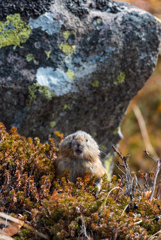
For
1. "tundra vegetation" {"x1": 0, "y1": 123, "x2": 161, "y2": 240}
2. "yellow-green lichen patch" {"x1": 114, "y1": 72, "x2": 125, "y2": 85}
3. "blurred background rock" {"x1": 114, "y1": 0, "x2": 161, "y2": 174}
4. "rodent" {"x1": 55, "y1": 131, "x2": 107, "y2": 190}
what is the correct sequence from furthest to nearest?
"blurred background rock" {"x1": 114, "y1": 0, "x2": 161, "y2": 174}, "yellow-green lichen patch" {"x1": 114, "y1": 72, "x2": 125, "y2": 85}, "rodent" {"x1": 55, "y1": 131, "x2": 107, "y2": 190}, "tundra vegetation" {"x1": 0, "y1": 123, "x2": 161, "y2": 240}

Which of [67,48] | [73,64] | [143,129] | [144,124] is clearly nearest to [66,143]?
[73,64]

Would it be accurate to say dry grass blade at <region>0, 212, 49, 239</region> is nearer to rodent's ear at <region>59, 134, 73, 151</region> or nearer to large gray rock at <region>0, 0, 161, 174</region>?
rodent's ear at <region>59, 134, 73, 151</region>

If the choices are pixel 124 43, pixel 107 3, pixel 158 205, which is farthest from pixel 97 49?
pixel 158 205

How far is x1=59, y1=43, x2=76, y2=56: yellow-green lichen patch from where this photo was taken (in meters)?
4.20

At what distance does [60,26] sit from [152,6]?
4.84 metres

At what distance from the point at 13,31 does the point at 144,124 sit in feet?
20.8

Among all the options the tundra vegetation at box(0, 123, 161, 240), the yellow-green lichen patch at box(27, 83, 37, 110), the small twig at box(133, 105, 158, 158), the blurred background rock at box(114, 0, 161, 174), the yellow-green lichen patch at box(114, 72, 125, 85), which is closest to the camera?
the tundra vegetation at box(0, 123, 161, 240)

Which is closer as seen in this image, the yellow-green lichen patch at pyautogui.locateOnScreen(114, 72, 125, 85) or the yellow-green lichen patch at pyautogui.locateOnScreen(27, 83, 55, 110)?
the yellow-green lichen patch at pyautogui.locateOnScreen(27, 83, 55, 110)

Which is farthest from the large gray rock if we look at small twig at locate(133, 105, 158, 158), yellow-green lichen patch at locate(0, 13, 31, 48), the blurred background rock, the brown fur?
small twig at locate(133, 105, 158, 158)

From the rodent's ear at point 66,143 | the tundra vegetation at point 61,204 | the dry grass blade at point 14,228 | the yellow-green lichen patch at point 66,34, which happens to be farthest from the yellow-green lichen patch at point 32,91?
the dry grass blade at point 14,228

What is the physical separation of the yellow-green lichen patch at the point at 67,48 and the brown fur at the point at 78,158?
49.5 inches

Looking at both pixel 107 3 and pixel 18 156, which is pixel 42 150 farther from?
pixel 107 3

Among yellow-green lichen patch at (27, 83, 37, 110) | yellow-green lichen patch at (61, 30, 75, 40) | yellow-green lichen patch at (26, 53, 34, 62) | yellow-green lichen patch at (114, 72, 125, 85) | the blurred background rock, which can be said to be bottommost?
the blurred background rock

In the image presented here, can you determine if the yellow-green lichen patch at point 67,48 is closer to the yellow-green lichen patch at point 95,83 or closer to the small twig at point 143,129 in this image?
the yellow-green lichen patch at point 95,83
